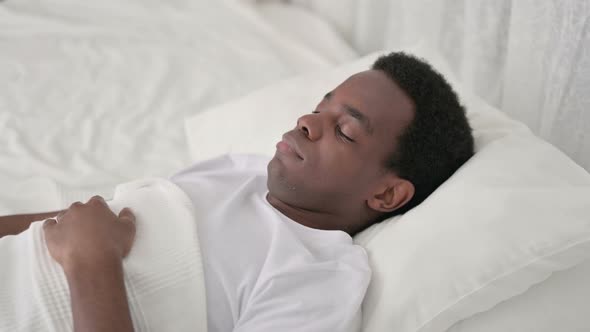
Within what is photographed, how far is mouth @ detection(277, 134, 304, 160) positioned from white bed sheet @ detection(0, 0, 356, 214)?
47cm

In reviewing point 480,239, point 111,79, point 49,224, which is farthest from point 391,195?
point 111,79

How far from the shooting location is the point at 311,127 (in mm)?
1125

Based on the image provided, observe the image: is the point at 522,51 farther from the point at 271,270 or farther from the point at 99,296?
the point at 99,296

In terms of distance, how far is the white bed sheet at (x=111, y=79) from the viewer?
4.94 feet

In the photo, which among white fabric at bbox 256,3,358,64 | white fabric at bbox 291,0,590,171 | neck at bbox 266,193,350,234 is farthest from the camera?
white fabric at bbox 256,3,358,64

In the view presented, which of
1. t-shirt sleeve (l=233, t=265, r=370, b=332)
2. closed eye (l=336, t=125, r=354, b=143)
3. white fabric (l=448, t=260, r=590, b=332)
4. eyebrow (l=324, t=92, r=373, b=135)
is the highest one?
eyebrow (l=324, t=92, r=373, b=135)

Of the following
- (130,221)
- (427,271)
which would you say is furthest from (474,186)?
(130,221)

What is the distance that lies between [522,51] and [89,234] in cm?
102

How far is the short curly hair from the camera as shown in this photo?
112 cm

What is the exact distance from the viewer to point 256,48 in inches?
80.8

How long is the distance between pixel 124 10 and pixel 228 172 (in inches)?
47.0

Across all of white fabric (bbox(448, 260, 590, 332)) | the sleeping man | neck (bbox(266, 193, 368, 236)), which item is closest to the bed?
white fabric (bbox(448, 260, 590, 332))

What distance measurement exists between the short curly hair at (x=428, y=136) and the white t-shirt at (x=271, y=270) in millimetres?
166

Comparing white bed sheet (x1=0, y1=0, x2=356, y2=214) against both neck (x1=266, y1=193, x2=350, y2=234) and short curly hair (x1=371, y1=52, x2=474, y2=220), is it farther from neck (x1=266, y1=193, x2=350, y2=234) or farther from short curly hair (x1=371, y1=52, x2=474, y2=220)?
short curly hair (x1=371, y1=52, x2=474, y2=220)
